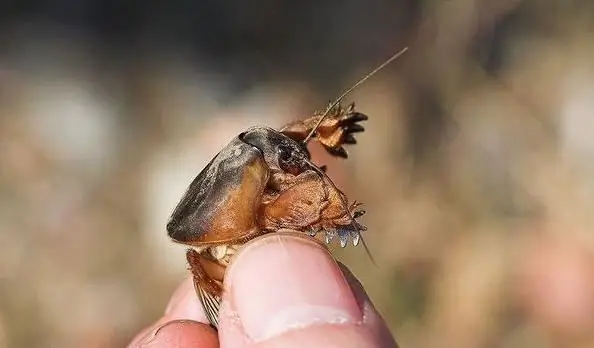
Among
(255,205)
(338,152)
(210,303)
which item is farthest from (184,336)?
(338,152)

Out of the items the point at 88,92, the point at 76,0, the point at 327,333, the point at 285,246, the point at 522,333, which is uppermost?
the point at 76,0

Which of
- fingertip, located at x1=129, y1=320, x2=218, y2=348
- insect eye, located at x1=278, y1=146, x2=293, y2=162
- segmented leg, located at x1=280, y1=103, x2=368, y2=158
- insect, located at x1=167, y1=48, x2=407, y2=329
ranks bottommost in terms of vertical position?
fingertip, located at x1=129, y1=320, x2=218, y2=348

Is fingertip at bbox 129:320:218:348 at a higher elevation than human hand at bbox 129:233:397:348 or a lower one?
lower

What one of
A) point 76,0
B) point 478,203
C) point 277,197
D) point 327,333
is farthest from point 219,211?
point 76,0

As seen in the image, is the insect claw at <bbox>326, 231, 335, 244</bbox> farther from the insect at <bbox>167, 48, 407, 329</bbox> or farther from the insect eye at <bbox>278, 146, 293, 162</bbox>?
the insect eye at <bbox>278, 146, 293, 162</bbox>

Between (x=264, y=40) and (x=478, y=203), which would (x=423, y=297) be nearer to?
(x=478, y=203)

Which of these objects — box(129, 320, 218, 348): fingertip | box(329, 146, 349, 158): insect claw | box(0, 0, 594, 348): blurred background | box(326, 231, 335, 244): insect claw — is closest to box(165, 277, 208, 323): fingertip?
box(129, 320, 218, 348): fingertip
